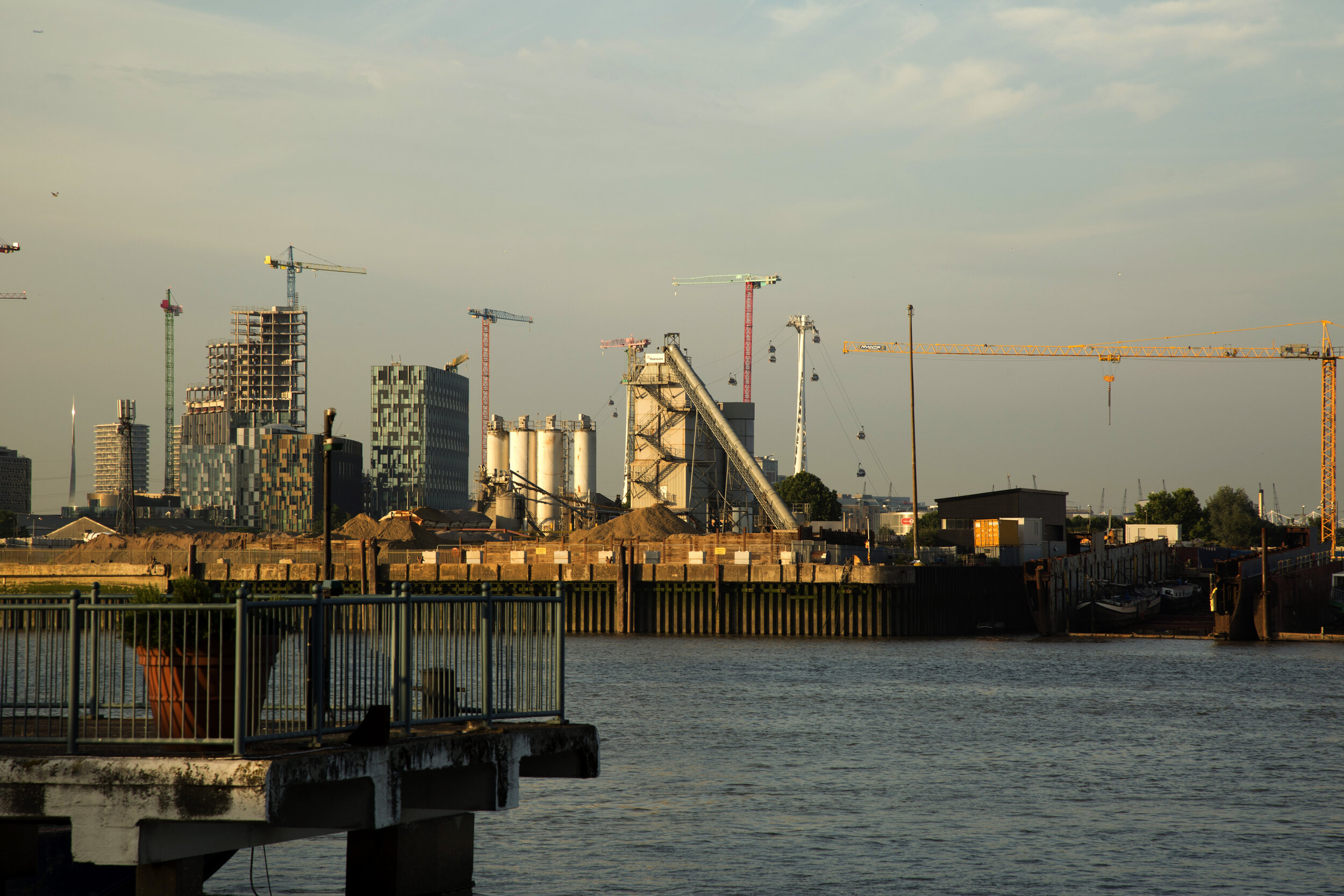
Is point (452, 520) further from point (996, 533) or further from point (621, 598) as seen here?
point (996, 533)

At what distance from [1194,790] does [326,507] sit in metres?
25.8

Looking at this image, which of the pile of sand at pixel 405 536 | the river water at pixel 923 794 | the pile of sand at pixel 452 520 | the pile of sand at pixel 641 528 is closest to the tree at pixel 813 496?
the pile of sand at pixel 452 520

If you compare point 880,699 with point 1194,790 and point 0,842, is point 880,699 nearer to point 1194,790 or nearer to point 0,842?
point 1194,790

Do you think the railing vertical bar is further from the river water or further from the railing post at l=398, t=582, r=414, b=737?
the river water

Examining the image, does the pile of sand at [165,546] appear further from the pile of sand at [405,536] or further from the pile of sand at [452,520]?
the pile of sand at [452,520]

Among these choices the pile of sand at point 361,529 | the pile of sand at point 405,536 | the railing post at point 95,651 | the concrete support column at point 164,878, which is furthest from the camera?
the pile of sand at point 361,529

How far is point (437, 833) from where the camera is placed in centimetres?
1511

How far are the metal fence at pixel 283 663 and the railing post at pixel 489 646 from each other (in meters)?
0.02

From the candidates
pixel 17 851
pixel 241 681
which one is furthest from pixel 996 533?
pixel 241 681

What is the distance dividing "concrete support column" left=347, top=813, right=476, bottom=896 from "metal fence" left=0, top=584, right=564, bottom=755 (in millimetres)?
1347

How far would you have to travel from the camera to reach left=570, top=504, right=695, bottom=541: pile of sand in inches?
4643

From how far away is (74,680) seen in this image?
12.0m

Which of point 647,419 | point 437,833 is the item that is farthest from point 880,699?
point 647,419

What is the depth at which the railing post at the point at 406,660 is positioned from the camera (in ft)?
43.8
